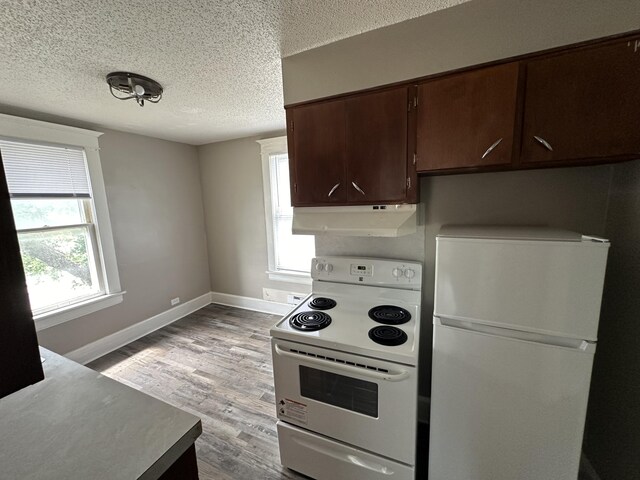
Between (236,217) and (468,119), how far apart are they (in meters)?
3.23

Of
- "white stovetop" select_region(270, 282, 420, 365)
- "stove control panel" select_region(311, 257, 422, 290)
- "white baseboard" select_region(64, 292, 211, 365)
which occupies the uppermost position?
"stove control panel" select_region(311, 257, 422, 290)

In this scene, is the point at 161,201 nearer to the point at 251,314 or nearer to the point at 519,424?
the point at 251,314

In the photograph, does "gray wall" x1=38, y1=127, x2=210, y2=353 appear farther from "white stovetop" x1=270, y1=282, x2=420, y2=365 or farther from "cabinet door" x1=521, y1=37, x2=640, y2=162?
"cabinet door" x1=521, y1=37, x2=640, y2=162

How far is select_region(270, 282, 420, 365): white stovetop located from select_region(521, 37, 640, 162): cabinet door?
1.03 metres

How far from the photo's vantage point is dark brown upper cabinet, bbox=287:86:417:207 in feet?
4.83

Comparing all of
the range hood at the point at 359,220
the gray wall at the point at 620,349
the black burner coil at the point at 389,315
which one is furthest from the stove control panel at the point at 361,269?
the gray wall at the point at 620,349

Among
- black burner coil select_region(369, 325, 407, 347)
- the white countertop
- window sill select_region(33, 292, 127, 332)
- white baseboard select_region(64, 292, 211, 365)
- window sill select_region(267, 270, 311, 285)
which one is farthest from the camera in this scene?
window sill select_region(267, 270, 311, 285)

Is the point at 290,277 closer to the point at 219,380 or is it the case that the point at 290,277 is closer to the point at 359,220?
the point at 219,380

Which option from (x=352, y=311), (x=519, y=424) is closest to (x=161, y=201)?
(x=352, y=311)

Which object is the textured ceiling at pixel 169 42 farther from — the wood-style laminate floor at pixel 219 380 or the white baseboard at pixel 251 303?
the white baseboard at pixel 251 303

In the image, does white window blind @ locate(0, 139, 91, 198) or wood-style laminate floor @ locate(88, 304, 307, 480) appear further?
white window blind @ locate(0, 139, 91, 198)

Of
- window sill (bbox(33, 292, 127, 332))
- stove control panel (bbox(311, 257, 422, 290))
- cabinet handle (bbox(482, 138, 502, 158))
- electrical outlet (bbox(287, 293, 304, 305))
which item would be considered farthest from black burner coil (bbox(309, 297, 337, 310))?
window sill (bbox(33, 292, 127, 332))

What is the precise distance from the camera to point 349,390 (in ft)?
4.47

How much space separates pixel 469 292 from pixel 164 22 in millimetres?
1982
